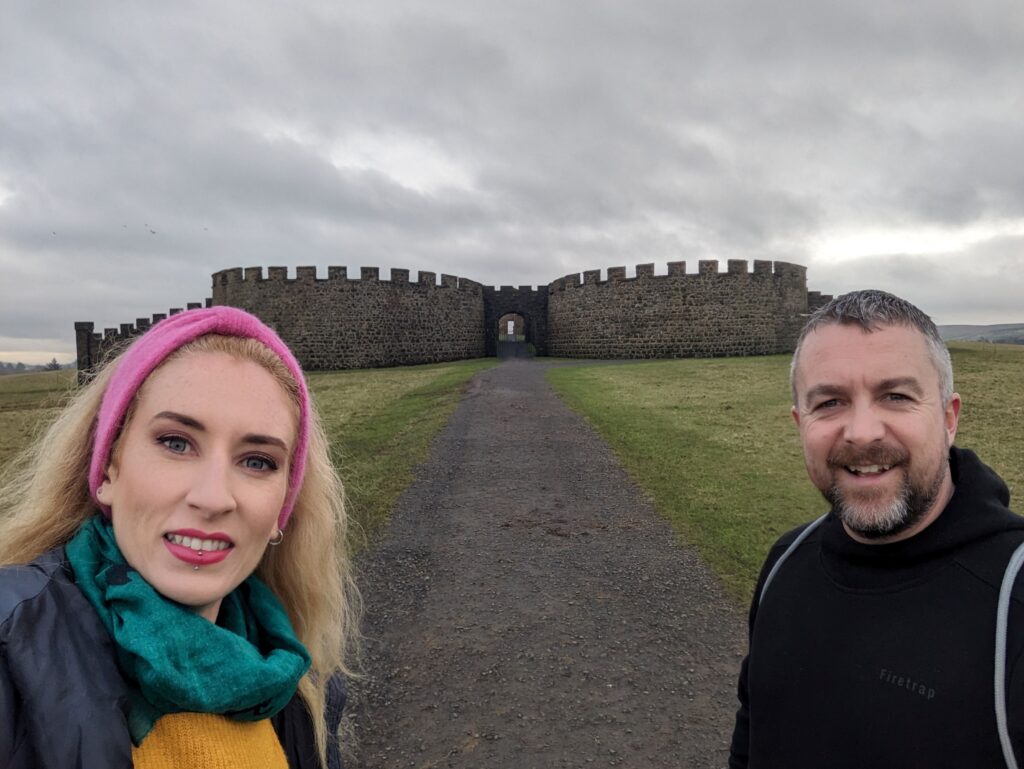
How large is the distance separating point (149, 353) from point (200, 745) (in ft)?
3.34

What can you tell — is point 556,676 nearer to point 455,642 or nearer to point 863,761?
point 455,642

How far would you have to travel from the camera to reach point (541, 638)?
4484 mm

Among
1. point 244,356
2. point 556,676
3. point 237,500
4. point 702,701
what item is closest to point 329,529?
point 237,500

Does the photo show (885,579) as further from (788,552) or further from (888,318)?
(888,318)

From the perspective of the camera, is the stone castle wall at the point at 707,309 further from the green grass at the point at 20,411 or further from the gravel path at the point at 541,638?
the gravel path at the point at 541,638

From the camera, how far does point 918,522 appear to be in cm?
195

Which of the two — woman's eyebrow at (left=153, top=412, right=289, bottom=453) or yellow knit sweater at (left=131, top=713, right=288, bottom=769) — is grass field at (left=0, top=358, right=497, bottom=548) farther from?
yellow knit sweater at (left=131, top=713, right=288, bottom=769)

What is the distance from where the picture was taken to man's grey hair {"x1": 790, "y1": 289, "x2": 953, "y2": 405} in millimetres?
2023

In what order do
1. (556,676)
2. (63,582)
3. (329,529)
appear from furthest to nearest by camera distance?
(556,676) < (329,529) < (63,582)

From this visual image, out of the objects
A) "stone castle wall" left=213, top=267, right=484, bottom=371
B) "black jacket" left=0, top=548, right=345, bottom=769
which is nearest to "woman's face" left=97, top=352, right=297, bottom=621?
"black jacket" left=0, top=548, right=345, bottom=769

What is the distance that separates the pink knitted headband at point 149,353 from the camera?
66.1 inches

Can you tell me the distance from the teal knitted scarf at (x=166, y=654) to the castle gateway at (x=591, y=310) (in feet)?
99.6

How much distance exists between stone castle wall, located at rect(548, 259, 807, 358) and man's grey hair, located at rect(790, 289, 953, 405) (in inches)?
1181

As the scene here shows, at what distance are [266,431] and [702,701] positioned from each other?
3.28 m
